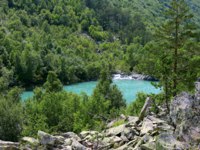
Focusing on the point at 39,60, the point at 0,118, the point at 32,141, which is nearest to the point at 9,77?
the point at 39,60

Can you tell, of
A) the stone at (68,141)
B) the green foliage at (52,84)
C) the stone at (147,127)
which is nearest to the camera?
the stone at (147,127)

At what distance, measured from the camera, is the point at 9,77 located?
131125mm

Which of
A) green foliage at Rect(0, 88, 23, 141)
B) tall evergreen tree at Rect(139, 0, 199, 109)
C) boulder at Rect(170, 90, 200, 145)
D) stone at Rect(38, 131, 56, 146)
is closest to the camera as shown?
boulder at Rect(170, 90, 200, 145)

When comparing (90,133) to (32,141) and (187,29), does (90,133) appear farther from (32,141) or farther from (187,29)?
(187,29)

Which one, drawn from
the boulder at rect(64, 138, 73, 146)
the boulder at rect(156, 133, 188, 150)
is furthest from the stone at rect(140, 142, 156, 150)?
the boulder at rect(64, 138, 73, 146)

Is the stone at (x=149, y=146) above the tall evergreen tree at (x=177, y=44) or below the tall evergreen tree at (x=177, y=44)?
below

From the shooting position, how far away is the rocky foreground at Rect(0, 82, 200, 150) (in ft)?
63.7

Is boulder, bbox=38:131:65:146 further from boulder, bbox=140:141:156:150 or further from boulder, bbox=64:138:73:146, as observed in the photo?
boulder, bbox=140:141:156:150

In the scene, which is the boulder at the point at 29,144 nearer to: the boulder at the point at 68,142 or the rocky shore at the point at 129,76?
the boulder at the point at 68,142

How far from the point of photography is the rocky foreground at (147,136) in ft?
63.7

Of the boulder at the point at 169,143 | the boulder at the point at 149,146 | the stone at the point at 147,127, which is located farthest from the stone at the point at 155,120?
the boulder at the point at 169,143

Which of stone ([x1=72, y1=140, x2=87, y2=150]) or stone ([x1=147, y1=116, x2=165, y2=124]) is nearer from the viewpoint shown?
stone ([x1=72, y1=140, x2=87, y2=150])

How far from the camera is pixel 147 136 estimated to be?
21.6 meters

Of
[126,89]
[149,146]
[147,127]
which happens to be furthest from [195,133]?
[126,89]
